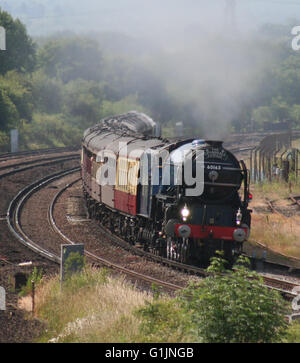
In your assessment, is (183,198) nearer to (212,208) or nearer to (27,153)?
(212,208)

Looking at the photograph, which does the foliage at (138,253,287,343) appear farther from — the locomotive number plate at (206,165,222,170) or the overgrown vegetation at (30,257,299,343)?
the locomotive number plate at (206,165,222,170)

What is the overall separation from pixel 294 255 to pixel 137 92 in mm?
54899

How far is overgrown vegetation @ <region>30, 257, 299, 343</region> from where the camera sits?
8922 mm

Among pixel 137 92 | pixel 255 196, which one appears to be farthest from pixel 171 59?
pixel 255 196

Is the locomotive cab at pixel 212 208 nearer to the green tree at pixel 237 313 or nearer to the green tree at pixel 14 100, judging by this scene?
the green tree at pixel 237 313

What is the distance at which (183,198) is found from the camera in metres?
16.2

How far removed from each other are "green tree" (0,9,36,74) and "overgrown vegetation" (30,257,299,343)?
181ft

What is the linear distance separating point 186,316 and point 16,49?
62.9 metres

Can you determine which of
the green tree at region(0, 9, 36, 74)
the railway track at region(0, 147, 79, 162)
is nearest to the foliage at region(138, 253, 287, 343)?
the railway track at region(0, 147, 79, 162)

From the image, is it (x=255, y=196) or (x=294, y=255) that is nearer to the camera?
(x=294, y=255)

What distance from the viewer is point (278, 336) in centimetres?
903

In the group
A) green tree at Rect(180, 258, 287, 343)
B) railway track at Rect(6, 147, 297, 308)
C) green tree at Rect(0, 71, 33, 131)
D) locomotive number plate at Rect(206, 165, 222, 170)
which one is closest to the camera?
green tree at Rect(180, 258, 287, 343)

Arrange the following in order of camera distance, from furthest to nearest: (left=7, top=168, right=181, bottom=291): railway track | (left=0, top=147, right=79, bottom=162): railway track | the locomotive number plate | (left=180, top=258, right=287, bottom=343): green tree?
(left=0, top=147, right=79, bottom=162): railway track, the locomotive number plate, (left=7, top=168, right=181, bottom=291): railway track, (left=180, top=258, right=287, bottom=343): green tree
